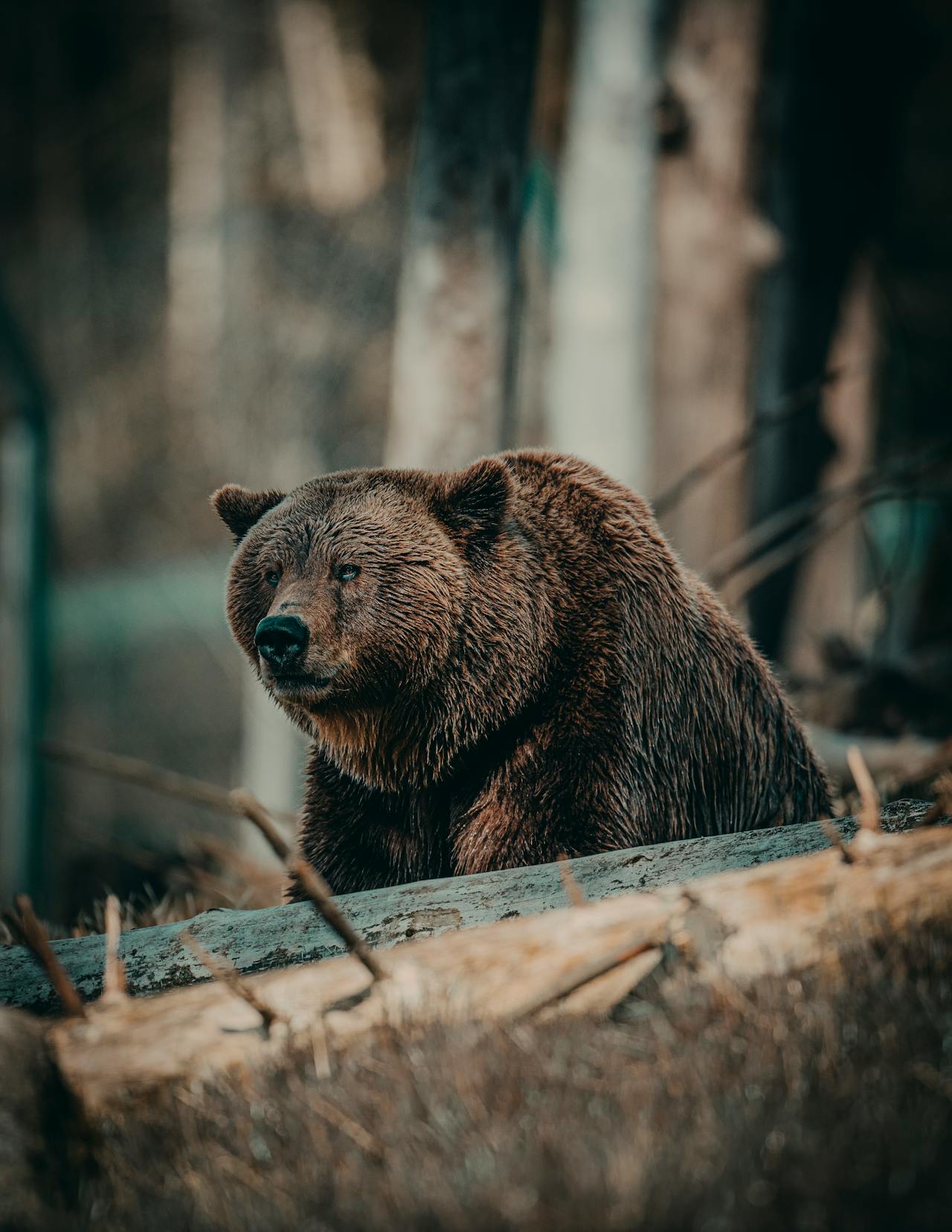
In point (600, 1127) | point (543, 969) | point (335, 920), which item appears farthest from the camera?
point (543, 969)

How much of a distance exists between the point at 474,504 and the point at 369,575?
0.30 meters

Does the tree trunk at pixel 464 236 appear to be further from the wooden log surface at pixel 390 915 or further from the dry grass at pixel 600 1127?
the dry grass at pixel 600 1127

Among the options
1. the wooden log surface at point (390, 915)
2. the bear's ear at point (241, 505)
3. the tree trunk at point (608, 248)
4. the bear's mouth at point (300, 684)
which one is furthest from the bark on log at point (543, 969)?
the tree trunk at point (608, 248)

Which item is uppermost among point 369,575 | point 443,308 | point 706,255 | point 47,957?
point 706,255

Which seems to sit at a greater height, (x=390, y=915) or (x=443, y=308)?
(x=443, y=308)

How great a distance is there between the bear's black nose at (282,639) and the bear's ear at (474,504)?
1.54 feet

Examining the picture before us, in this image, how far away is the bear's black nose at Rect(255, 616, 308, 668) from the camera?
95.3 inches

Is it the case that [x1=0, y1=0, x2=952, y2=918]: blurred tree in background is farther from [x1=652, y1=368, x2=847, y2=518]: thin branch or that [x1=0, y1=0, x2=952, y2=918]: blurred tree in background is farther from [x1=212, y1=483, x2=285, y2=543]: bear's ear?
[x1=212, y1=483, x2=285, y2=543]: bear's ear

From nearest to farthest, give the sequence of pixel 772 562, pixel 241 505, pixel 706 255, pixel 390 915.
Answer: pixel 390 915 → pixel 241 505 → pixel 772 562 → pixel 706 255

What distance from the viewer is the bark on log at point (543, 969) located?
1.83m

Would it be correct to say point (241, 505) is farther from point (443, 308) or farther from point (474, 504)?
point (443, 308)

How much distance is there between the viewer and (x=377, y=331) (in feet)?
29.4

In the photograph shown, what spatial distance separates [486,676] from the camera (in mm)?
2598

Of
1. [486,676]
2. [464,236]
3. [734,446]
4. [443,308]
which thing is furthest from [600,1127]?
[734,446]
